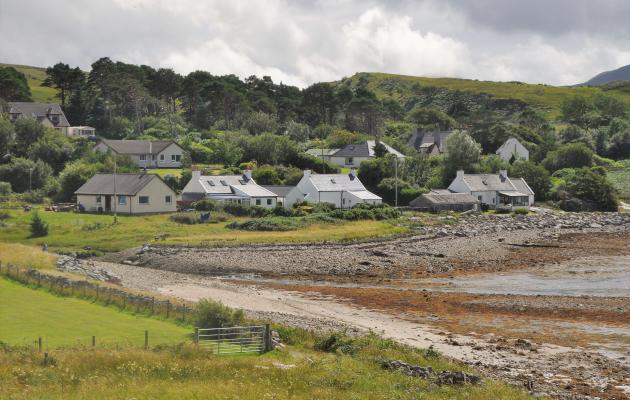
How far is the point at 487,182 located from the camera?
89.2m

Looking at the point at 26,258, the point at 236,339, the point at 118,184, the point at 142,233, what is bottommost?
the point at 236,339

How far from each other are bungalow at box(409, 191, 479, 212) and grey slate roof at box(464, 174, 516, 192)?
2.95 meters

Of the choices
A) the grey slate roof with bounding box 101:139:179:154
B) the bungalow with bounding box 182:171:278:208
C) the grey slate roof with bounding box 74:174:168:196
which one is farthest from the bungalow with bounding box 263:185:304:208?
the grey slate roof with bounding box 101:139:179:154

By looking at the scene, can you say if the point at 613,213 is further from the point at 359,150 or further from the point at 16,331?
the point at 16,331

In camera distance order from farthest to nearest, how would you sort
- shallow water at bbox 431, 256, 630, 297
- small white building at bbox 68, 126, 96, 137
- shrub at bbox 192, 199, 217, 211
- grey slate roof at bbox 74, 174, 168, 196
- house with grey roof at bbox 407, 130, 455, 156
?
house with grey roof at bbox 407, 130, 455, 156
small white building at bbox 68, 126, 96, 137
shrub at bbox 192, 199, 217, 211
grey slate roof at bbox 74, 174, 168, 196
shallow water at bbox 431, 256, 630, 297

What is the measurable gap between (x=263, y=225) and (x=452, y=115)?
116581 millimetres

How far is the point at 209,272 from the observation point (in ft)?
158

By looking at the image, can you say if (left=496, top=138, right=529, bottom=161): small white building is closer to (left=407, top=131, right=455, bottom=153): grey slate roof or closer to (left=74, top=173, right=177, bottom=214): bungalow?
(left=407, top=131, right=455, bottom=153): grey slate roof

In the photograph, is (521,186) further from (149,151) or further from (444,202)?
(149,151)

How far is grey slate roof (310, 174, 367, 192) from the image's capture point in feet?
257

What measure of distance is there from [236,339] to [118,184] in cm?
4731

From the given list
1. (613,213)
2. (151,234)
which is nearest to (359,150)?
(613,213)

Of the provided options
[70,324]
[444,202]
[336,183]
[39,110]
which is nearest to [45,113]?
[39,110]

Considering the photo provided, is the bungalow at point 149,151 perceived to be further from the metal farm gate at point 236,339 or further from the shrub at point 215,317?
the metal farm gate at point 236,339
